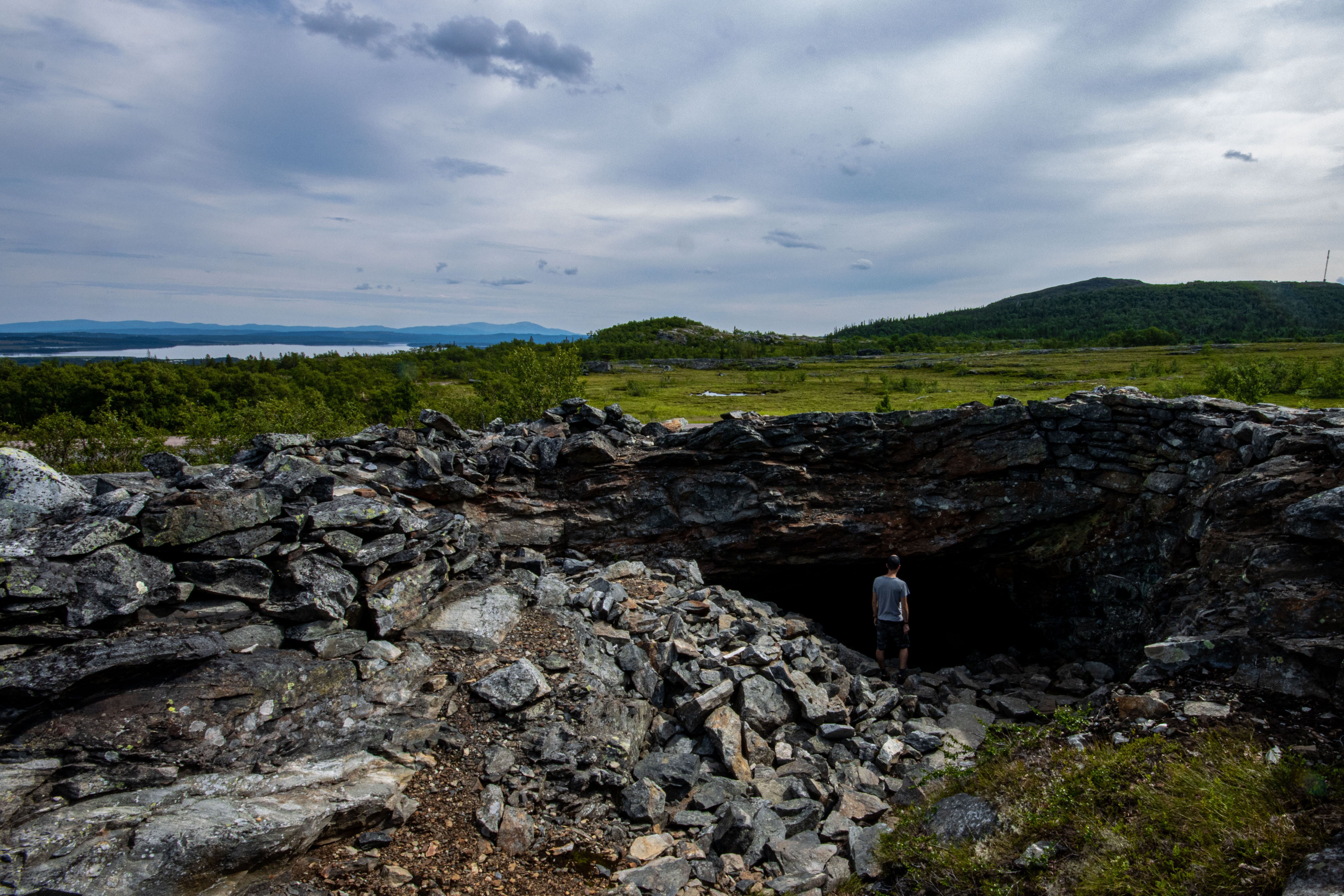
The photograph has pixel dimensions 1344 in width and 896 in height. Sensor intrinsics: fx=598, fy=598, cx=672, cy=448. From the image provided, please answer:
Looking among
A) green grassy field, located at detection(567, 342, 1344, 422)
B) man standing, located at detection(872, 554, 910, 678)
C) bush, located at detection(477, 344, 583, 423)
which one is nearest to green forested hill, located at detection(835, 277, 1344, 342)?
green grassy field, located at detection(567, 342, 1344, 422)

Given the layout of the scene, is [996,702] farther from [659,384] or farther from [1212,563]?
[659,384]

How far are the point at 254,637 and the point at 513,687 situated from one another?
384 centimetres

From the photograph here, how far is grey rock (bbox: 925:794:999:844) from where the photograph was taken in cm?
716

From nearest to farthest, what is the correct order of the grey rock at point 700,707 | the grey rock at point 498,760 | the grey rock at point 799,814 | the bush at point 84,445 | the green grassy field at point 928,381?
the grey rock at point 799,814 → the grey rock at point 498,760 → the grey rock at point 700,707 → the bush at point 84,445 → the green grassy field at point 928,381

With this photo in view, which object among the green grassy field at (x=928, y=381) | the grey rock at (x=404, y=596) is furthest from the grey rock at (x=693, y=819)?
the green grassy field at (x=928, y=381)

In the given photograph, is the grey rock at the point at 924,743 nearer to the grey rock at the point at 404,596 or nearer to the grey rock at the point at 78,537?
the grey rock at the point at 404,596

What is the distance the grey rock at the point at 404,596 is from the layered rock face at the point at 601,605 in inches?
2.7

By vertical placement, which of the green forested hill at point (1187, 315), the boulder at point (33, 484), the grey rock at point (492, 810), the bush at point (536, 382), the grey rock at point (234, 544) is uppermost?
the green forested hill at point (1187, 315)

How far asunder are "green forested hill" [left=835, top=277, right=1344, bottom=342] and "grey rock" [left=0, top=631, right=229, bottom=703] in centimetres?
16402

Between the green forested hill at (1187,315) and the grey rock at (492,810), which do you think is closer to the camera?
the grey rock at (492,810)

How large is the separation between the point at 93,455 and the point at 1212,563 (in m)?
45.4

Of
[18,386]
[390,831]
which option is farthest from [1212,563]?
[18,386]

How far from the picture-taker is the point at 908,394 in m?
59.3

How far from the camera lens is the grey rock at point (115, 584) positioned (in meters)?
7.68
